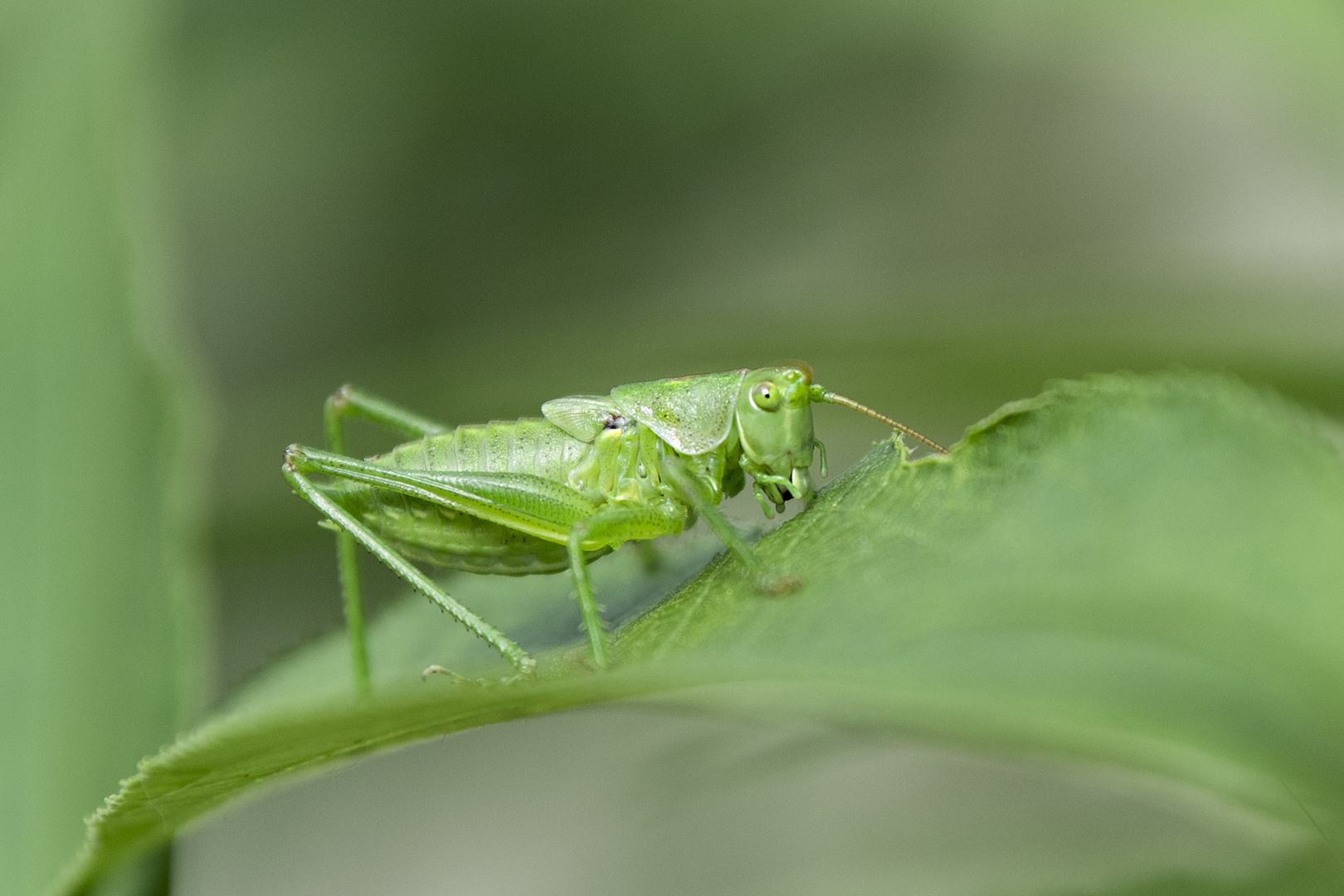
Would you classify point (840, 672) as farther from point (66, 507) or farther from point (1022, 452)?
point (66, 507)

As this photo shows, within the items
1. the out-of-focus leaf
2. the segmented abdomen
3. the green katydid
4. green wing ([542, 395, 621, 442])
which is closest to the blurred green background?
the out-of-focus leaf

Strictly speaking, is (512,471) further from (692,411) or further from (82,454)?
(82,454)

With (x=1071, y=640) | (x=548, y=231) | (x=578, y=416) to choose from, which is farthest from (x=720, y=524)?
(x=548, y=231)

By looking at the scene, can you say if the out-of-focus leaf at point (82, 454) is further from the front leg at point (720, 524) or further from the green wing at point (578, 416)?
the green wing at point (578, 416)

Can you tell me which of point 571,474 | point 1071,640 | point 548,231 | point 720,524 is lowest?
point 1071,640

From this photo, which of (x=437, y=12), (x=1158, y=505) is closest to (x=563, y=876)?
(x=1158, y=505)

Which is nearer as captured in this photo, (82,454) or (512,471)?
(82,454)

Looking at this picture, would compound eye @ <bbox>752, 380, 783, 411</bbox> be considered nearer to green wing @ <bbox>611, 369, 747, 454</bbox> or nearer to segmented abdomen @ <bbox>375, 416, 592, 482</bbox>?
green wing @ <bbox>611, 369, 747, 454</bbox>
